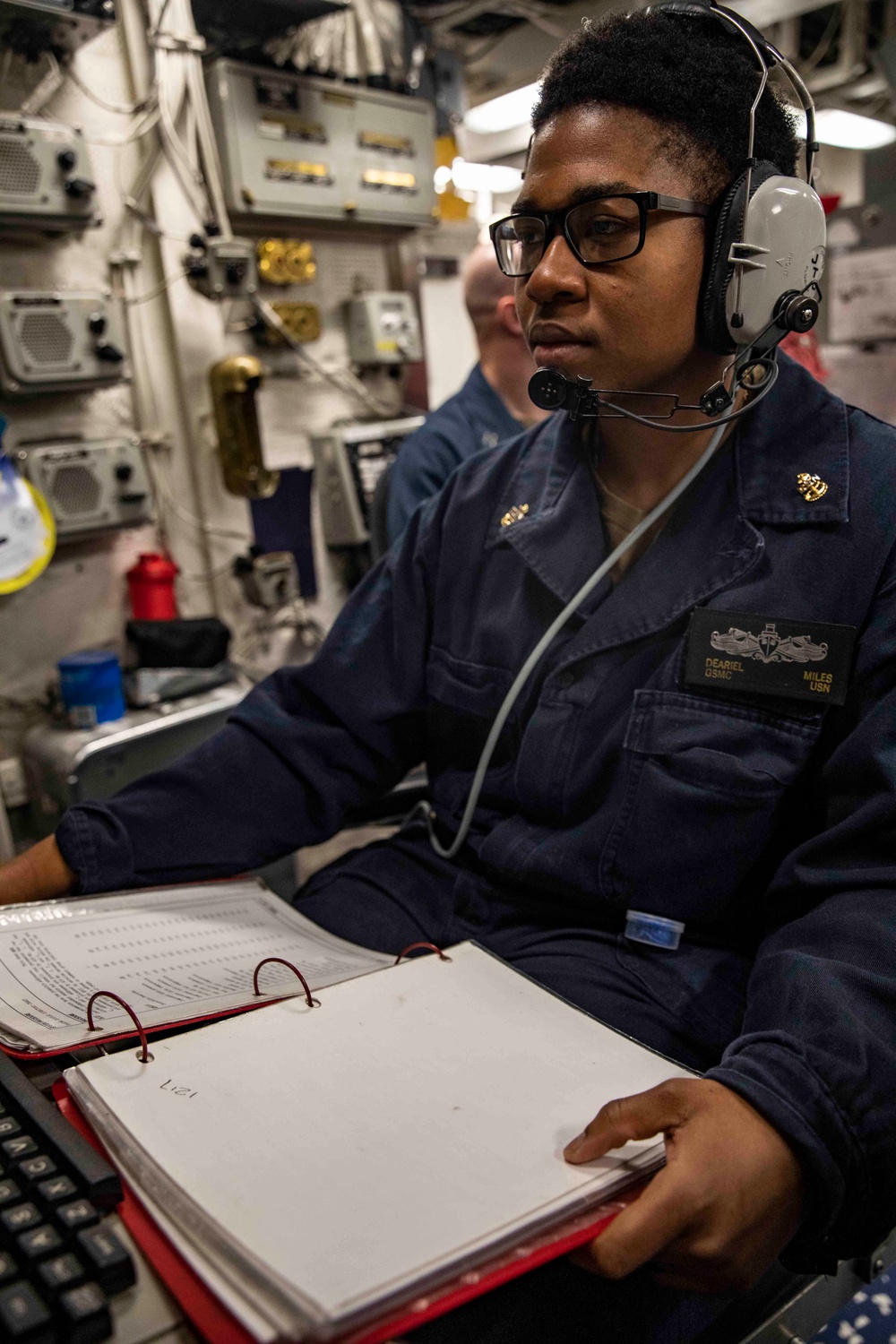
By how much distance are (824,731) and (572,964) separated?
13.4 inches

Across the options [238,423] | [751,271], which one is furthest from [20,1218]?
[238,423]

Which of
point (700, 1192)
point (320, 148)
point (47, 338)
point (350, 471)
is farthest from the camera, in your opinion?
point (350, 471)

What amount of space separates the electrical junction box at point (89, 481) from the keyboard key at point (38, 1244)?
1926 millimetres

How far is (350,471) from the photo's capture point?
9.30 feet

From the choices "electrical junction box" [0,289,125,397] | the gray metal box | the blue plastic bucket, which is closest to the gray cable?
the gray metal box

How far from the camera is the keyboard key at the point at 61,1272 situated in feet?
1.67

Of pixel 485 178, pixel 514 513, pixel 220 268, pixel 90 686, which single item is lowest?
pixel 90 686

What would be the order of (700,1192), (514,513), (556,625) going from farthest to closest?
(514,513)
(556,625)
(700,1192)

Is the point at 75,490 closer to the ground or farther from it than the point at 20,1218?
farther from it

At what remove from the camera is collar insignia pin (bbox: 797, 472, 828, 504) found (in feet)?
3.19

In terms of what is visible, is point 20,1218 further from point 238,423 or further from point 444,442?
point 238,423

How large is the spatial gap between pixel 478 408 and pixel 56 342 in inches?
39.6

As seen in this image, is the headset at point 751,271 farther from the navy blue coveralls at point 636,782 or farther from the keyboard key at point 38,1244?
the keyboard key at point 38,1244

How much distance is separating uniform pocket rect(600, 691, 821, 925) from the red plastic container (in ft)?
5.80
